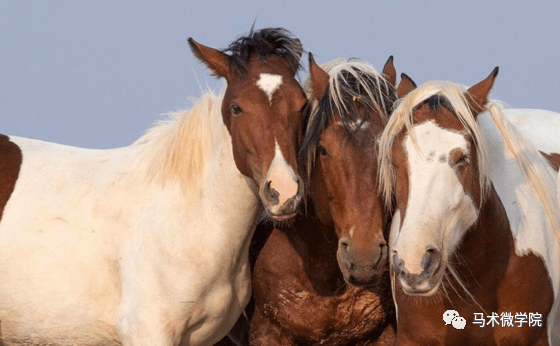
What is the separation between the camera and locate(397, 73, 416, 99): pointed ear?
20.5 ft

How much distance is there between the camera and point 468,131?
5496mm

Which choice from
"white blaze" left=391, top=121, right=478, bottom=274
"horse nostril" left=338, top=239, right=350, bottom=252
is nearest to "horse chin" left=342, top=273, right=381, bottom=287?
"horse nostril" left=338, top=239, right=350, bottom=252

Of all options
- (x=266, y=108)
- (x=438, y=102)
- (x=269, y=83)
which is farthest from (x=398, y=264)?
(x=269, y=83)

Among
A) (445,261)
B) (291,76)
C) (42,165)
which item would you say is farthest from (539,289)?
(42,165)

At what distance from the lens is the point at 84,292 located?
654cm

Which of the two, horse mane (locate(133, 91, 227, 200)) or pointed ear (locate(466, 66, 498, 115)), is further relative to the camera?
horse mane (locate(133, 91, 227, 200))

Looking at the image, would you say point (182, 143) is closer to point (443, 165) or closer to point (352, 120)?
point (352, 120)

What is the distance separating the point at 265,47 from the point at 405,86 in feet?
3.23

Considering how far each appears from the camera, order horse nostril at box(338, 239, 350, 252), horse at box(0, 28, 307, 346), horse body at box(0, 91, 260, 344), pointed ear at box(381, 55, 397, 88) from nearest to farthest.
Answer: horse nostril at box(338, 239, 350, 252) → horse at box(0, 28, 307, 346) → horse body at box(0, 91, 260, 344) → pointed ear at box(381, 55, 397, 88)

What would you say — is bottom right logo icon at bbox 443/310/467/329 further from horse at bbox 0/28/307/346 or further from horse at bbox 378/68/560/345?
horse at bbox 0/28/307/346

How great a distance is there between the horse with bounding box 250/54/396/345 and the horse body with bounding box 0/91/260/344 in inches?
16.7

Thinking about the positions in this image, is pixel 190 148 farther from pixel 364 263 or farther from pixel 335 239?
pixel 364 263

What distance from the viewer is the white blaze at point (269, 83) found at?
619 cm

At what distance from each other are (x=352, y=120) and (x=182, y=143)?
1.23 metres
